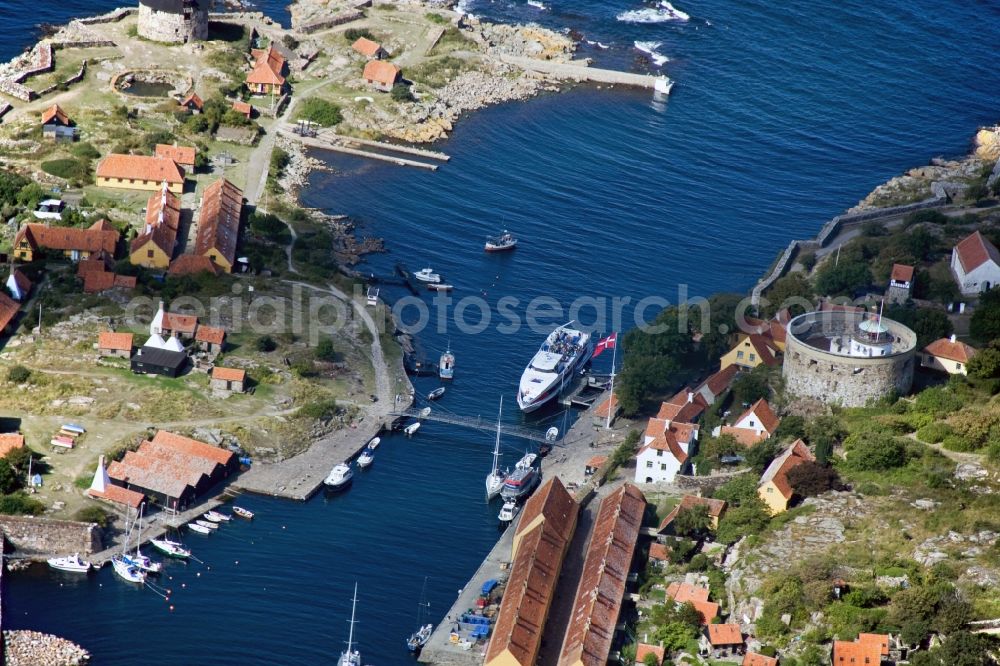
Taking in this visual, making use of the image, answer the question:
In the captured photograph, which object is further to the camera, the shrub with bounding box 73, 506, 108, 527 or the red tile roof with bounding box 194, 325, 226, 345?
the red tile roof with bounding box 194, 325, 226, 345

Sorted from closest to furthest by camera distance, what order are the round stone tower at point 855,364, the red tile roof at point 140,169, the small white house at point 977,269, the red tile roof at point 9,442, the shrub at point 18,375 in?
the red tile roof at point 9,442 < the round stone tower at point 855,364 < the shrub at point 18,375 < the small white house at point 977,269 < the red tile roof at point 140,169

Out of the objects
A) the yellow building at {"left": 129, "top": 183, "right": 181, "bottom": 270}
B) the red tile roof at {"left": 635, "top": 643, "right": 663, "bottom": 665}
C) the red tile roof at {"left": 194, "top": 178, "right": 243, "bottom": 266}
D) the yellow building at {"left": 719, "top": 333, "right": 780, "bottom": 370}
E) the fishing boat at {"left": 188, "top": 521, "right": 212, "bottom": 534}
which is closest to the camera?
the red tile roof at {"left": 635, "top": 643, "right": 663, "bottom": 665}

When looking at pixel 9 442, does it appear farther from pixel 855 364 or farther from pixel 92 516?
pixel 855 364

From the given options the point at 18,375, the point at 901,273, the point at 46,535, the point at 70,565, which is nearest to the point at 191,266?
the point at 18,375

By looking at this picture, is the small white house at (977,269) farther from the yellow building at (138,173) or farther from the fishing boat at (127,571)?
the fishing boat at (127,571)

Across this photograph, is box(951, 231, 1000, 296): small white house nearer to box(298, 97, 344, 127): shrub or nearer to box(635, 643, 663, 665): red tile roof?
box(635, 643, 663, 665): red tile roof

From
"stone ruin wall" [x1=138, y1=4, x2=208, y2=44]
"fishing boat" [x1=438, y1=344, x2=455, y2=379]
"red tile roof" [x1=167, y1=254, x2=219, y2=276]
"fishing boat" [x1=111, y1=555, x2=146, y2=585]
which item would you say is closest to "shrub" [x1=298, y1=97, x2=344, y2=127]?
"stone ruin wall" [x1=138, y1=4, x2=208, y2=44]

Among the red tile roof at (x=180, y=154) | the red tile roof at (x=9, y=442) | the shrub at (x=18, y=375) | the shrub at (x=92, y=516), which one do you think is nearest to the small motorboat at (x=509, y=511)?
the shrub at (x=92, y=516)
